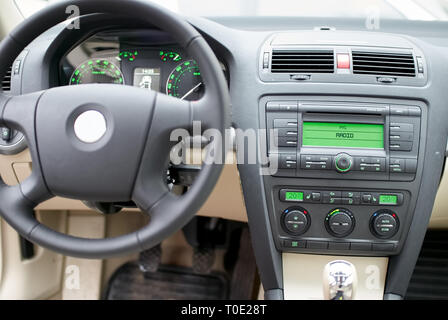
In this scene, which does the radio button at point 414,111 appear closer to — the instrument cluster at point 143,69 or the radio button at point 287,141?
the radio button at point 287,141

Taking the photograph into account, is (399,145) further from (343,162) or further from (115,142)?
(115,142)

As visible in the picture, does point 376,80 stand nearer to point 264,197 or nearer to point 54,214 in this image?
point 264,197

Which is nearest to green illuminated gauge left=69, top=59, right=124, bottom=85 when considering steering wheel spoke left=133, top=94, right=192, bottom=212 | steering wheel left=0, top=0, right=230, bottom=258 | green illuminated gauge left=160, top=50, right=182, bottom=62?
green illuminated gauge left=160, top=50, right=182, bottom=62

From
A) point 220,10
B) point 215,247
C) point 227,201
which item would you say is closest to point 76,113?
point 227,201

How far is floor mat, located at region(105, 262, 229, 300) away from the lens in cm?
198

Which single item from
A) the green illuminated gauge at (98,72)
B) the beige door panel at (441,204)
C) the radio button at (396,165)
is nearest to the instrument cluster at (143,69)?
the green illuminated gauge at (98,72)

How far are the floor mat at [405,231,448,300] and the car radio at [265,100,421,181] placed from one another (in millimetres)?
733

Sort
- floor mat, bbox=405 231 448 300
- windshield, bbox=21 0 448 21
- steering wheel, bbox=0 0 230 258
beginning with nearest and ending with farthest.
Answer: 1. steering wheel, bbox=0 0 230 258
2. windshield, bbox=21 0 448 21
3. floor mat, bbox=405 231 448 300

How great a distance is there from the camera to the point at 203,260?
A: 204 cm

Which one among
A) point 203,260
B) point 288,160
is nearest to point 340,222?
point 288,160

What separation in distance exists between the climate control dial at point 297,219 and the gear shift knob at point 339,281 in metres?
0.13

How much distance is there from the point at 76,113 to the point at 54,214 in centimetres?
113

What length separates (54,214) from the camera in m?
1.87

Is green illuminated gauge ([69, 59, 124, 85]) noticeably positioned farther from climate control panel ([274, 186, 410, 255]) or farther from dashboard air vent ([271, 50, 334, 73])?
climate control panel ([274, 186, 410, 255])
